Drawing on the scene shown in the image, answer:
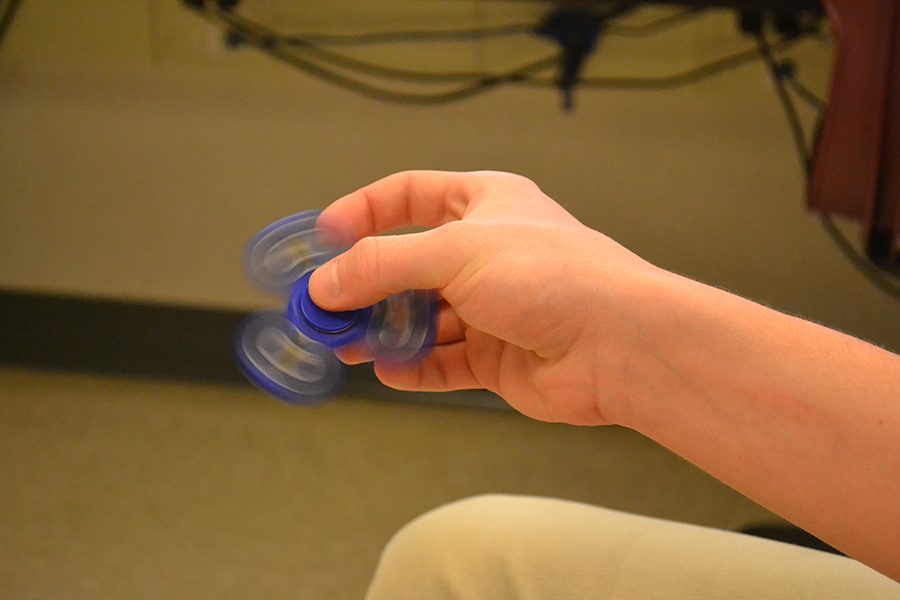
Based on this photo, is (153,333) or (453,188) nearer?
(453,188)

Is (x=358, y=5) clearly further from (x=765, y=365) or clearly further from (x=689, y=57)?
(x=765, y=365)

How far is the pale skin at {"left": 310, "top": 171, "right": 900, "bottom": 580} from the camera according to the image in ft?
1.59

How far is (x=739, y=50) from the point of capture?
1.70 meters

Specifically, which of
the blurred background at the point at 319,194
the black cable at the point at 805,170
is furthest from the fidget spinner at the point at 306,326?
the black cable at the point at 805,170

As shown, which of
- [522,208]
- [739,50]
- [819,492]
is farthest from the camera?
[739,50]

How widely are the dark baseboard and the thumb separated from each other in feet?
3.75

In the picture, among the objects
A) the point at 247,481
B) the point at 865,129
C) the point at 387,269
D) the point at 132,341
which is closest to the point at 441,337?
the point at 387,269

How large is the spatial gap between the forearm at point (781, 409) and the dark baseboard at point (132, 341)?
1.22 metres

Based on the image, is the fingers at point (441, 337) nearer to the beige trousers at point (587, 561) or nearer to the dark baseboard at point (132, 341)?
the beige trousers at point (587, 561)

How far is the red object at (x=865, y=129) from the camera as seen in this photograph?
987 mm

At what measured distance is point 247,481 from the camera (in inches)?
60.4

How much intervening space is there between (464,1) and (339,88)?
0.29 metres

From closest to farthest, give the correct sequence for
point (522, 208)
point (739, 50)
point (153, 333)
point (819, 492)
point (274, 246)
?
point (819, 492)
point (522, 208)
point (274, 246)
point (739, 50)
point (153, 333)

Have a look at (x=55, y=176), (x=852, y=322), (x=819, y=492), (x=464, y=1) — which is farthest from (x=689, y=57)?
(x=819, y=492)
